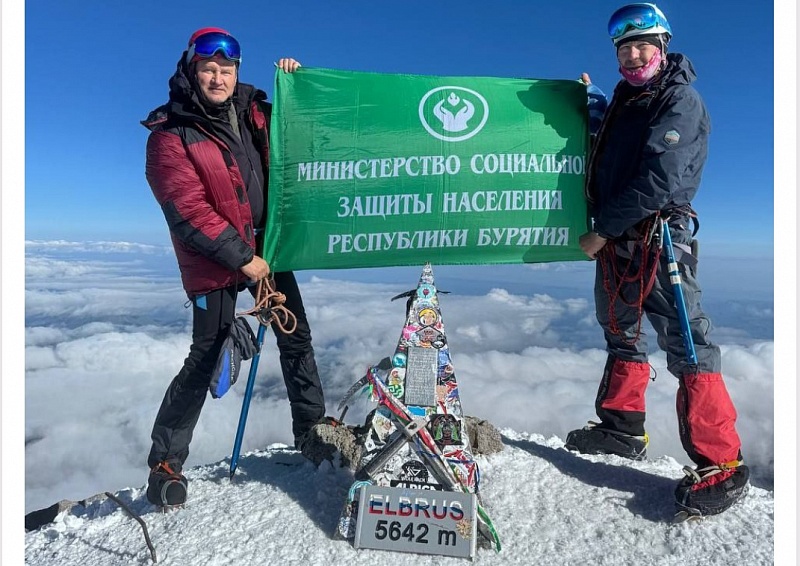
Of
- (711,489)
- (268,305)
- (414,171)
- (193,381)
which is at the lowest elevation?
(711,489)

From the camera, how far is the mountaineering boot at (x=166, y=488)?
409cm

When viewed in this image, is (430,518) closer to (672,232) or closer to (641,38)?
(672,232)

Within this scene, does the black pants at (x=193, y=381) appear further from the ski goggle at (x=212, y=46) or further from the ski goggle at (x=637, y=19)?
the ski goggle at (x=637, y=19)

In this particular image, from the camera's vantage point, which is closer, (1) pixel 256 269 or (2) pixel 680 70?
(2) pixel 680 70

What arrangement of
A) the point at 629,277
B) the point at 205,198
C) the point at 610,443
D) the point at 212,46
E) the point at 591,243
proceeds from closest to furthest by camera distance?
the point at 212,46 < the point at 205,198 < the point at 629,277 < the point at 591,243 < the point at 610,443

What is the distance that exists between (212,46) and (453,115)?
5.85 feet

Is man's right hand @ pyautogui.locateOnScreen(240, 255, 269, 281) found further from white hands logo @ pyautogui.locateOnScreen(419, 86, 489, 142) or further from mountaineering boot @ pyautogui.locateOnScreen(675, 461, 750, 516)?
mountaineering boot @ pyautogui.locateOnScreen(675, 461, 750, 516)

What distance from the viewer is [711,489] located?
147 inches

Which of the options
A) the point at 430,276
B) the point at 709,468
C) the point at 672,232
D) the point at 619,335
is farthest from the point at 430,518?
the point at 672,232

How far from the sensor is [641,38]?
3.81m

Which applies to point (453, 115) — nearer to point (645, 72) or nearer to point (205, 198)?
point (645, 72)

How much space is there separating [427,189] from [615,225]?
1.38 meters

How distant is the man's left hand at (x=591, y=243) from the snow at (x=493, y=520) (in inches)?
68.4

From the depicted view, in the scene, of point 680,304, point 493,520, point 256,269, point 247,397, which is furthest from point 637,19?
point 247,397
